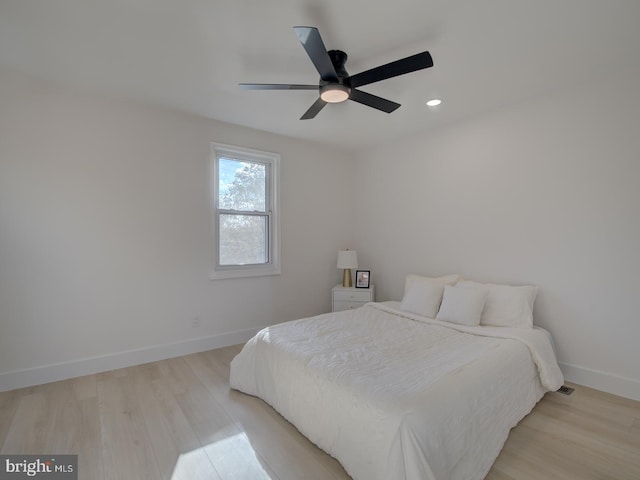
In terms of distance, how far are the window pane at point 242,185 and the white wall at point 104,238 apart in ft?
0.83

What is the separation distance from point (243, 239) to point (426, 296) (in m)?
2.26

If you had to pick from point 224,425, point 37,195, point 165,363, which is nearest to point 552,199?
point 224,425

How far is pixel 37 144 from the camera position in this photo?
2.62 m

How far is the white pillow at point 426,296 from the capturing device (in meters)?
3.09

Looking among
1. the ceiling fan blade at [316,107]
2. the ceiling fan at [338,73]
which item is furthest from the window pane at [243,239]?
the ceiling fan at [338,73]

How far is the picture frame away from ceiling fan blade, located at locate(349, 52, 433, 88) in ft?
8.57

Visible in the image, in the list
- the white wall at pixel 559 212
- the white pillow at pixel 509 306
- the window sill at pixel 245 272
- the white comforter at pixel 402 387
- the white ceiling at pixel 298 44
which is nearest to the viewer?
the white comforter at pixel 402 387

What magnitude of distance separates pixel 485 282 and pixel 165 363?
3.45 m

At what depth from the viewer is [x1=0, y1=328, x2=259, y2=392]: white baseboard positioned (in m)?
2.55

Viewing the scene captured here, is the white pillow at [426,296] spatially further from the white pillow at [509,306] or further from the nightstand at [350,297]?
the nightstand at [350,297]

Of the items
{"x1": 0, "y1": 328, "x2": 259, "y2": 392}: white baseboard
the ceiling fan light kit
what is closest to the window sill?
{"x1": 0, "y1": 328, "x2": 259, "y2": 392}: white baseboard

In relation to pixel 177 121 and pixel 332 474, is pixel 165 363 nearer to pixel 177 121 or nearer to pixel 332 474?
pixel 332 474

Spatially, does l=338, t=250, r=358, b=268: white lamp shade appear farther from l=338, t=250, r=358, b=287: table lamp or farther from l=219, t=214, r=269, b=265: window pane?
l=219, t=214, r=269, b=265: window pane

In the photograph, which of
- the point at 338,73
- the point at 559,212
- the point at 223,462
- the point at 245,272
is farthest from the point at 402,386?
the point at 245,272
